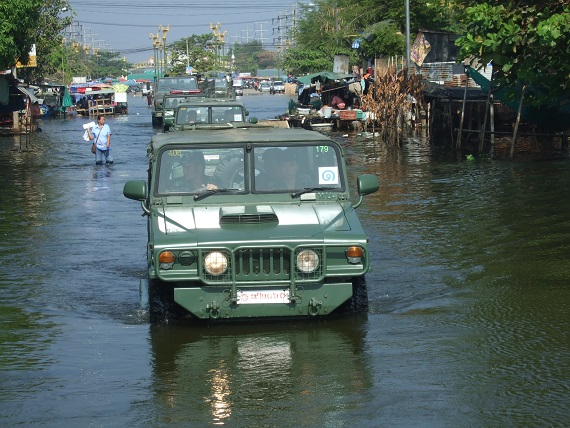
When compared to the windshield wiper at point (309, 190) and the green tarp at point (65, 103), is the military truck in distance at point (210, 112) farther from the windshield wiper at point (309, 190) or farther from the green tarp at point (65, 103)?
the green tarp at point (65, 103)

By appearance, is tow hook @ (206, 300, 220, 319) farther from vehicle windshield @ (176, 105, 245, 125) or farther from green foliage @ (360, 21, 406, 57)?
green foliage @ (360, 21, 406, 57)

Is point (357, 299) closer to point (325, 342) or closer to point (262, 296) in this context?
point (325, 342)

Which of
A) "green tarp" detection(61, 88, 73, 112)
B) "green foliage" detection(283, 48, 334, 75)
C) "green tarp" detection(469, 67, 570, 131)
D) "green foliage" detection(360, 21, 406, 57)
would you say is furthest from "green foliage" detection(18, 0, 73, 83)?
"green tarp" detection(469, 67, 570, 131)

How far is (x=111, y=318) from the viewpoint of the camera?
9.02 m

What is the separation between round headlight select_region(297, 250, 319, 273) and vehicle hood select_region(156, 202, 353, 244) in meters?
0.13

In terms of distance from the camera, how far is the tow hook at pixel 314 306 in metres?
7.74

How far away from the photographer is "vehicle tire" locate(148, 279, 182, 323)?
8039 mm

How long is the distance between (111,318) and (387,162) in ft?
54.8

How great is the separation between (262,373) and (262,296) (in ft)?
2.85

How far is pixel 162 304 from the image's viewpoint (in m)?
8.16

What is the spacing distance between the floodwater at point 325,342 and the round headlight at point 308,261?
0.60 meters

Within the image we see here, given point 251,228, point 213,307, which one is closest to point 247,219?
point 251,228

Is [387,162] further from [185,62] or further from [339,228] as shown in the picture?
[185,62]

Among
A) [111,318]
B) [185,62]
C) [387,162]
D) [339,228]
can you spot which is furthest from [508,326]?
[185,62]
